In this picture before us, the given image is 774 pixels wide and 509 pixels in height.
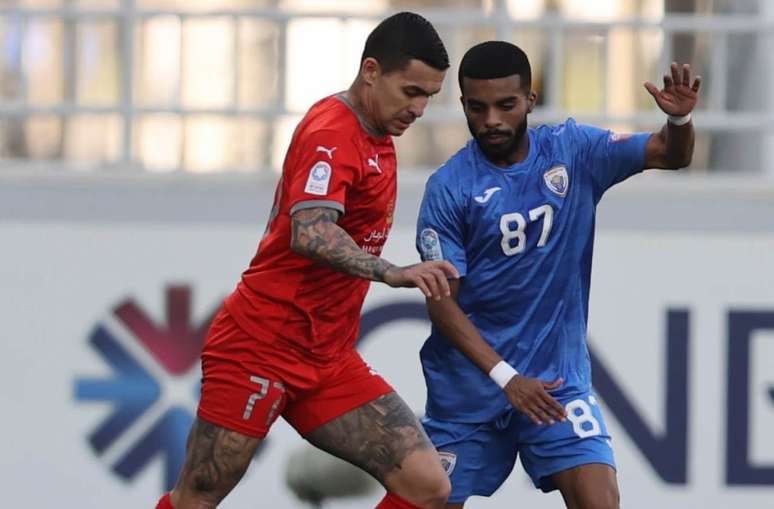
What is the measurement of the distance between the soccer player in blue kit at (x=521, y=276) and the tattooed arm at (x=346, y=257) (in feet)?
2.06

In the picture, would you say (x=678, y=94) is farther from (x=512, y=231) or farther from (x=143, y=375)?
(x=143, y=375)

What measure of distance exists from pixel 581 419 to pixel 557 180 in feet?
2.70

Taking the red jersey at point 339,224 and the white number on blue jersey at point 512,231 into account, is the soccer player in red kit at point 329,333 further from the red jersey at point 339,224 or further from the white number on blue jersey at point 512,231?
the white number on blue jersey at point 512,231

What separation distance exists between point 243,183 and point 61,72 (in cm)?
181

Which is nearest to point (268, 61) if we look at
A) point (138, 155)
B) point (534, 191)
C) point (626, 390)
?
point (138, 155)

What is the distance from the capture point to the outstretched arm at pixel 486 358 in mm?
7105

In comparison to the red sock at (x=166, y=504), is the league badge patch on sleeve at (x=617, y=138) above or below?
above

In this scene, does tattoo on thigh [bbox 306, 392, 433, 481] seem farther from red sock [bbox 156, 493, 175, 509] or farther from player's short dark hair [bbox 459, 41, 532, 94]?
player's short dark hair [bbox 459, 41, 532, 94]

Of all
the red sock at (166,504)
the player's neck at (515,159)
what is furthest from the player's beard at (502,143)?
the red sock at (166,504)

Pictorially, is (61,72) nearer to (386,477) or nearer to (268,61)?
(268,61)

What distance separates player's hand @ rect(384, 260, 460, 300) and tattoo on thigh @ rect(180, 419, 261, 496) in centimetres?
100

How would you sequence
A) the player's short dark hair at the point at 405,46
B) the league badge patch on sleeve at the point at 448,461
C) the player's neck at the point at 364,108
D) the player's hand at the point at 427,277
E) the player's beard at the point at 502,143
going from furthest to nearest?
the league badge patch on sleeve at the point at 448,461, the player's beard at the point at 502,143, the player's neck at the point at 364,108, the player's short dark hair at the point at 405,46, the player's hand at the point at 427,277

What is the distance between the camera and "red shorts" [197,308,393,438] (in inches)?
283

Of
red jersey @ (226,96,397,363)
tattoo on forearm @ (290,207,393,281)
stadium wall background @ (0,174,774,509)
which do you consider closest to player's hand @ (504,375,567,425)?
red jersey @ (226,96,397,363)
